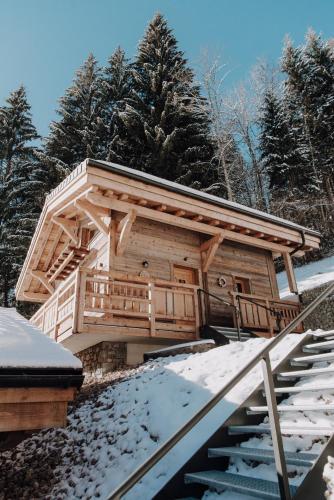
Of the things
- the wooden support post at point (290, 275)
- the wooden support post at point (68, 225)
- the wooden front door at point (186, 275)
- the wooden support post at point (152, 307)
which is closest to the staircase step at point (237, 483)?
the wooden support post at point (152, 307)

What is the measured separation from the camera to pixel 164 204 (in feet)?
33.6

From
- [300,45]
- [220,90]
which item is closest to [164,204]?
[220,90]

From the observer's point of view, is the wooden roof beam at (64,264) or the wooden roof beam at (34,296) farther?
the wooden roof beam at (34,296)

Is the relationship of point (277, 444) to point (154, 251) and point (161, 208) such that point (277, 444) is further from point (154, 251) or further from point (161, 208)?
point (154, 251)

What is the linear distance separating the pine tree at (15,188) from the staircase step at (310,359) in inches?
714

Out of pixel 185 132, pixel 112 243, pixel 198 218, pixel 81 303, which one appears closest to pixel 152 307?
pixel 81 303

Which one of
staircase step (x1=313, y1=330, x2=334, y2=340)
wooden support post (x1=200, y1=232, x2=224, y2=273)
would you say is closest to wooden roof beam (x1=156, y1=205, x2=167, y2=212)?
wooden support post (x1=200, y1=232, x2=224, y2=273)

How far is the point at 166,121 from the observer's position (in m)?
24.8

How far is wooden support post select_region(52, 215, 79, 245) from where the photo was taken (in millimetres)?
11906

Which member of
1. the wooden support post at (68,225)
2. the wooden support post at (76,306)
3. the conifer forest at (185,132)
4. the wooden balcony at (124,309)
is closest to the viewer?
the wooden support post at (76,306)

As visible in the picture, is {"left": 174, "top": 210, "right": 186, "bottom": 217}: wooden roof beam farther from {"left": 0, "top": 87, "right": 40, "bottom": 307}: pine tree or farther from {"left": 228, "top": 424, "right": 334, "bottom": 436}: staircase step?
{"left": 0, "top": 87, "right": 40, "bottom": 307}: pine tree

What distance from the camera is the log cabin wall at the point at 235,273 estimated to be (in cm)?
1184

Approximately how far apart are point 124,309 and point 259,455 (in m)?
6.08

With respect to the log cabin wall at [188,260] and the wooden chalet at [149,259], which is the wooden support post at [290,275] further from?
the log cabin wall at [188,260]
